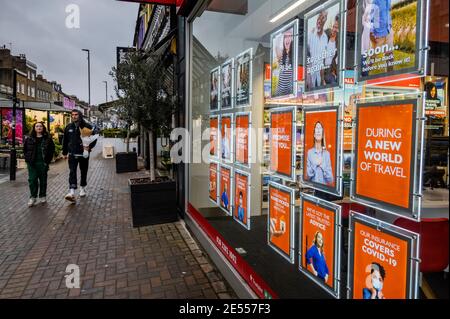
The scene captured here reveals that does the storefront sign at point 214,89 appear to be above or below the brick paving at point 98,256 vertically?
above

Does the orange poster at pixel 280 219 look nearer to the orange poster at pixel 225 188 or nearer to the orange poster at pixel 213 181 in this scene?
the orange poster at pixel 225 188

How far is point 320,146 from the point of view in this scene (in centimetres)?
217

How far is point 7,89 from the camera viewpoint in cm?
4194

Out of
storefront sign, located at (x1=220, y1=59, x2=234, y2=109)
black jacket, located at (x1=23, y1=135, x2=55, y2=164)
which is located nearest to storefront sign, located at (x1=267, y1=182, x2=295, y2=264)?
storefront sign, located at (x1=220, y1=59, x2=234, y2=109)

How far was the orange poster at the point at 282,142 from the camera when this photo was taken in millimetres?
2514

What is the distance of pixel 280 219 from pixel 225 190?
128 cm

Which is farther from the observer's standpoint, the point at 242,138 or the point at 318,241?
the point at 242,138

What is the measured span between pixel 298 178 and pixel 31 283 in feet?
9.73

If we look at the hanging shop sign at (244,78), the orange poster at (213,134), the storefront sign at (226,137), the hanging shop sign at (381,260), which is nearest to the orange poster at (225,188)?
the storefront sign at (226,137)

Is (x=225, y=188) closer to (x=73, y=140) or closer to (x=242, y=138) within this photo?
(x=242, y=138)

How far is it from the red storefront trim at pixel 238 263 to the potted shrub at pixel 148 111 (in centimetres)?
113

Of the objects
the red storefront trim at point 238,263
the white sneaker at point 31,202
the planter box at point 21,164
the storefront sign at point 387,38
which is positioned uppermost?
the storefront sign at point 387,38

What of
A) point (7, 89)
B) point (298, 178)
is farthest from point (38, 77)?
point (298, 178)

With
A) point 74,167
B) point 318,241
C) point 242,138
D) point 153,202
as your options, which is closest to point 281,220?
point 318,241
